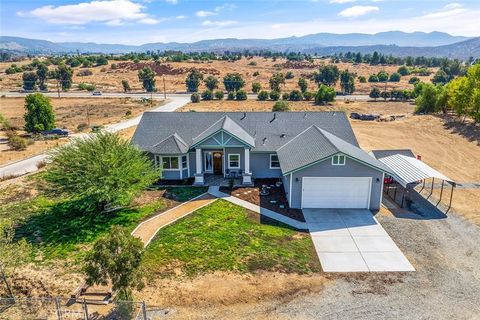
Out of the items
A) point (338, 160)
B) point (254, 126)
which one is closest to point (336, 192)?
point (338, 160)

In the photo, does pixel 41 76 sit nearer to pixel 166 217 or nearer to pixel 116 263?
pixel 166 217

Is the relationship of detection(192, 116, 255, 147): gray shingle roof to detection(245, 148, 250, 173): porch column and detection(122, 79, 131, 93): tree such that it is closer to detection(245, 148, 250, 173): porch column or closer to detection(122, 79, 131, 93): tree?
detection(245, 148, 250, 173): porch column

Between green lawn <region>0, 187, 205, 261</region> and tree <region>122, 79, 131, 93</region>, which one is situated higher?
tree <region>122, 79, 131, 93</region>

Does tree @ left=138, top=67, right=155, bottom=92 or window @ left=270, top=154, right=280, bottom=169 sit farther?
tree @ left=138, top=67, right=155, bottom=92

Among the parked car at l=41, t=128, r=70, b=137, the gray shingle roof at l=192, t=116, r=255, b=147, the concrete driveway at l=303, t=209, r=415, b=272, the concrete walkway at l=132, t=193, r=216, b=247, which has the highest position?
the gray shingle roof at l=192, t=116, r=255, b=147

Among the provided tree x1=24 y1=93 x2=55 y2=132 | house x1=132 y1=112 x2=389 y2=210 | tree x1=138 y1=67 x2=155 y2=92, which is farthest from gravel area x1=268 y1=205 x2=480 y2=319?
tree x1=138 y1=67 x2=155 y2=92

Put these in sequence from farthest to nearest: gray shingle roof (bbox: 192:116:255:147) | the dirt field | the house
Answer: the dirt field → gray shingle roof (bbox: 192:116:255:147) → the house

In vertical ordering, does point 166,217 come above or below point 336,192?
below
